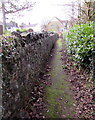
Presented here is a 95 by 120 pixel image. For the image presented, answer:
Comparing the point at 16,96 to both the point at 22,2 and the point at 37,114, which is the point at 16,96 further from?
the point at 22,2

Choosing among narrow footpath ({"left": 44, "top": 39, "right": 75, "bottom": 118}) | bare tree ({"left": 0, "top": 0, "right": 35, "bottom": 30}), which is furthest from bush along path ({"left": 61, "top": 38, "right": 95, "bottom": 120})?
bare tree ({"left": 0, "top": 0, "right": 35, "bottom": 30})

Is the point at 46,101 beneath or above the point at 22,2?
beneath

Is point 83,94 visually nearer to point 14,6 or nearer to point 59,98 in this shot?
point 59,98

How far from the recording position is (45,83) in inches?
140

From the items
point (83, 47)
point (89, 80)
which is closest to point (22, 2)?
point (83, 47)

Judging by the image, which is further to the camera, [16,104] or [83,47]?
[83,47]

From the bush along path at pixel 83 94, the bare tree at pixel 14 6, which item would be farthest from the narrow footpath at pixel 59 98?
the bare tree at pixel 14 6

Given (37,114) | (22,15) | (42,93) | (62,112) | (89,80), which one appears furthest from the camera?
(22,15)

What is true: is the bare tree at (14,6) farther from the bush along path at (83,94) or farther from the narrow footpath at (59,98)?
the bush along path at (83,94)

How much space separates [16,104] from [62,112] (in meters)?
1.16

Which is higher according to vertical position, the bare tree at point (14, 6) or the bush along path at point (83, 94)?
the bare tree at point (14, 6)

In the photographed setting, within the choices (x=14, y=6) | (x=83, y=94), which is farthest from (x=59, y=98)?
(x=14, y=6)

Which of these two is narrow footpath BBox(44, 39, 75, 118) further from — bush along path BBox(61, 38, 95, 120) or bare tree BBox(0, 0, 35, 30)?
bare tree BBox(0, 0, 35, 30)

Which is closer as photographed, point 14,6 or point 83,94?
point 83,94
